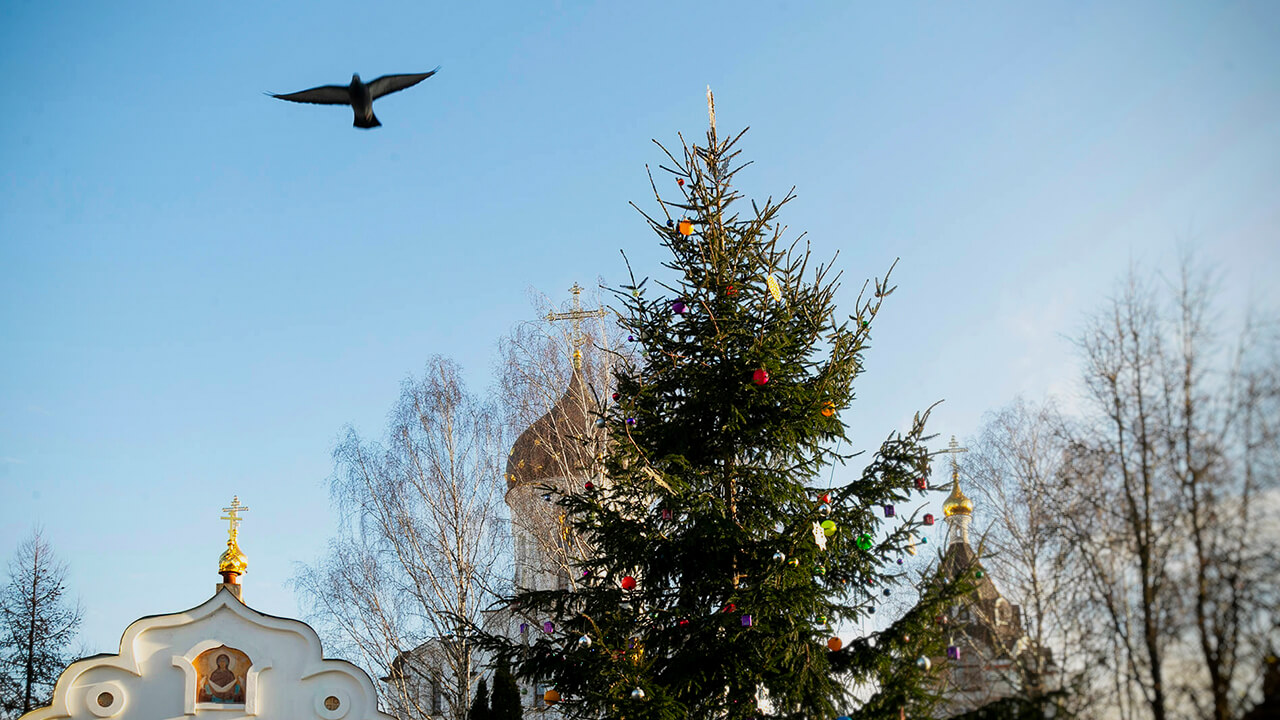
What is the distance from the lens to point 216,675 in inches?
695

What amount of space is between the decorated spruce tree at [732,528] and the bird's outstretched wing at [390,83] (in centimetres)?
269

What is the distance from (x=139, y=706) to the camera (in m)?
17.2

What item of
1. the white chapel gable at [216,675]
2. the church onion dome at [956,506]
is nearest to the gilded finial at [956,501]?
the church onion dome at [956,506]

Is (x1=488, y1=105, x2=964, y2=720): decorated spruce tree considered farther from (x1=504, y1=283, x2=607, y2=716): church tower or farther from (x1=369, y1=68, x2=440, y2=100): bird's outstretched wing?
(x1=504, y1=283, x2=607, y2=716): church tower

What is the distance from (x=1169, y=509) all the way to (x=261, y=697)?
49.9 feet

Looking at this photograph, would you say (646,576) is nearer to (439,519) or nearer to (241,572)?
(241,572)

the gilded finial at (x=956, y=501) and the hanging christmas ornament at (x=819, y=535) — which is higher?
the gilded finial at (x=956, y=501)

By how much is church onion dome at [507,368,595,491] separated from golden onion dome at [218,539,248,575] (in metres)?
5.50

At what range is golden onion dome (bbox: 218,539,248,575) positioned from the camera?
1978 centimetres

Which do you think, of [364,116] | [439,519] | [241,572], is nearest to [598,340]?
[439,519]

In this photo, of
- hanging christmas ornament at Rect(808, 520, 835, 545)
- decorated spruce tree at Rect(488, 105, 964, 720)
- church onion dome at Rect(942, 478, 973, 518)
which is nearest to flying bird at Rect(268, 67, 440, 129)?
decorated spruce tree at Rect(488, 105, 964, 720)

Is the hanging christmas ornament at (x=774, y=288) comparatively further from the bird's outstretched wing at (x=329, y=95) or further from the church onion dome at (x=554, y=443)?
the church onion dome at (x=554, y=443)

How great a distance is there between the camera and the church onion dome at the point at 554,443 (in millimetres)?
22203

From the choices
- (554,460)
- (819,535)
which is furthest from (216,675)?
(819,535)
